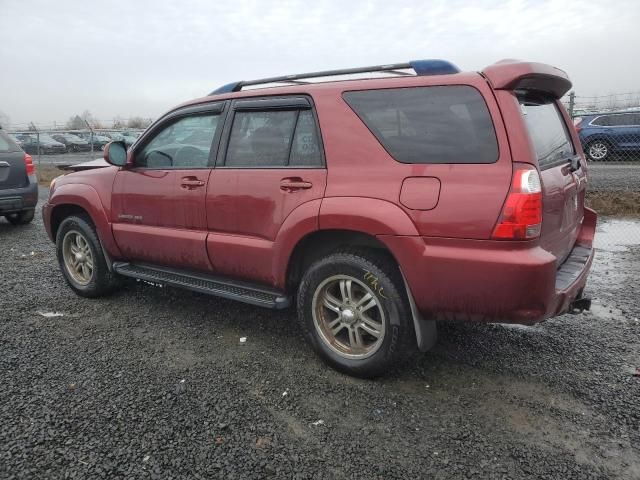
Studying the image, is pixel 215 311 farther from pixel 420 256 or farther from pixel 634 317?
pixel 634 317

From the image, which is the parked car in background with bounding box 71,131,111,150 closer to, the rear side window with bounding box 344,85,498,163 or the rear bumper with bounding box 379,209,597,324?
the rear side window with bounding box 344,85,498,163

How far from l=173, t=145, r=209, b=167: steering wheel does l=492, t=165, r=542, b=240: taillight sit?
87.5 inches

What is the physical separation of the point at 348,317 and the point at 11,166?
6.82m

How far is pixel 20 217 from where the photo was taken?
8516 mm

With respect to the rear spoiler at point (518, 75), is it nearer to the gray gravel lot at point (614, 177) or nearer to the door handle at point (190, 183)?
the door handle at point (190, 183)

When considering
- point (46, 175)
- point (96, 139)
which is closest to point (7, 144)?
point (46, 175)

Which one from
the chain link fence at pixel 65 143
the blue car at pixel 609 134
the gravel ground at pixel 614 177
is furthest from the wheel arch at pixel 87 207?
the chain link fence at pixel 65 143

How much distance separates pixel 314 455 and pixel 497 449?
889 mm

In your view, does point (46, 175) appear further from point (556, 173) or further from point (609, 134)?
point (609, 134)

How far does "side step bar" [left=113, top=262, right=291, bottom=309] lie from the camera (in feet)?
11.1

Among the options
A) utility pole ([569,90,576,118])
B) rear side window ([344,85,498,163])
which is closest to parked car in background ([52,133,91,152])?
utility pole ([569,90,576,118])

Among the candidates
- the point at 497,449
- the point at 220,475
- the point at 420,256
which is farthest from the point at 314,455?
the point at 420,256

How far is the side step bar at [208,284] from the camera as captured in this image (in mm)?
3385

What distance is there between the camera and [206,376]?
3152 millimetres
